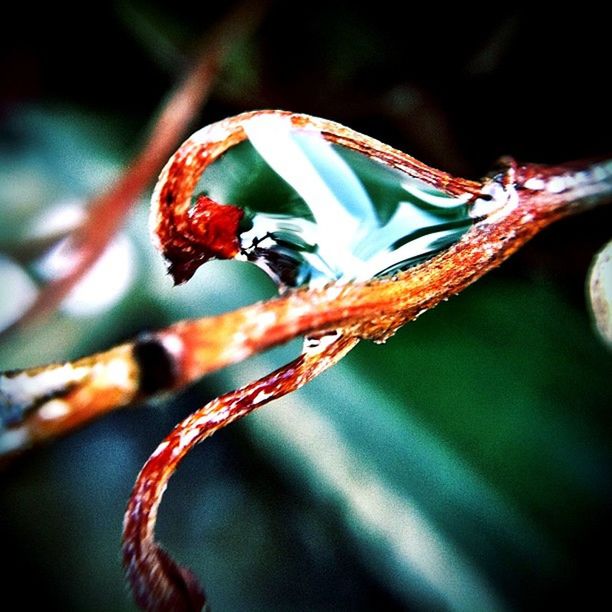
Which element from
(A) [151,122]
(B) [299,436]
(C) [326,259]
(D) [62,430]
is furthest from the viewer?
(A) [151,122]

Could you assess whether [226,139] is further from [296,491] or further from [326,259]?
[296,491]

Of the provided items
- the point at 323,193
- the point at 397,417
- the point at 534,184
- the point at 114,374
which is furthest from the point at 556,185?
the point at 397,417

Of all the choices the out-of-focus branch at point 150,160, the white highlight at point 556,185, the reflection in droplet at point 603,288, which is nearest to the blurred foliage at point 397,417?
the out-of-focus branch at point 150,160

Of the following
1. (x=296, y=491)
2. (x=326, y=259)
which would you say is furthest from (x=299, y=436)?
(x=326, y=259)

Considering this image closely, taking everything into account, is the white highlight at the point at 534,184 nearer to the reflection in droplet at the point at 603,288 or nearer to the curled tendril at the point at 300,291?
the curled tendril at the point at 300,291

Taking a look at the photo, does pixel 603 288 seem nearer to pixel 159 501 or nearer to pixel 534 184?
pixel 534 184

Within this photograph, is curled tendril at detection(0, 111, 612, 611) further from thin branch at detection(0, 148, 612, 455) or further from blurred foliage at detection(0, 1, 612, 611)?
blurred foliage at detection(0, 1, 612, 611)

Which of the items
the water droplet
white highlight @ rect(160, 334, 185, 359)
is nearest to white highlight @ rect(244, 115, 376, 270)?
the water droplet
